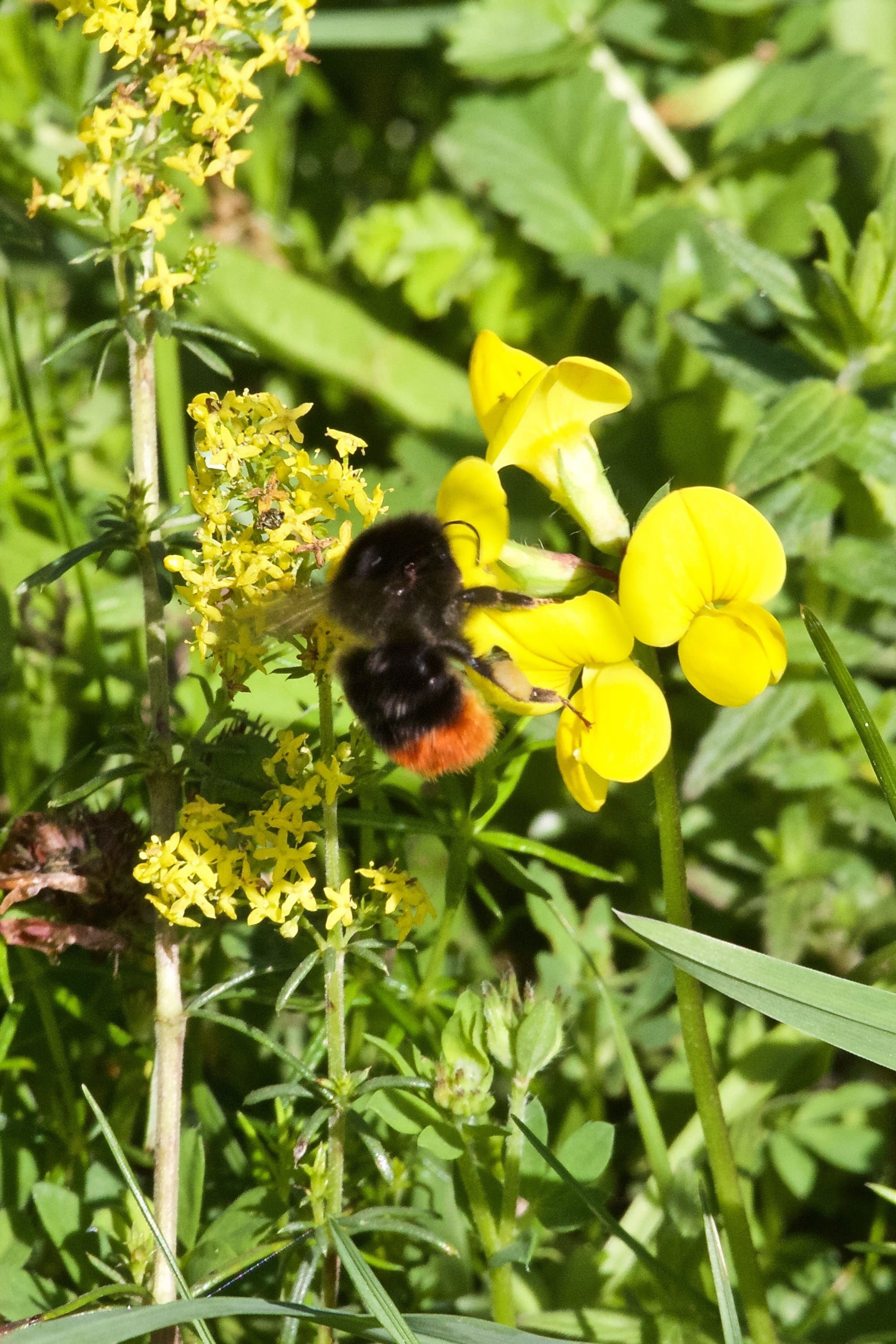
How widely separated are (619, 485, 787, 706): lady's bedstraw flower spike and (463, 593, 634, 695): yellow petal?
33mm

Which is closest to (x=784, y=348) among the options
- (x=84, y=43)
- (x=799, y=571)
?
(x=799, y=571)

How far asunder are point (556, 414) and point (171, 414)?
5.12 feet

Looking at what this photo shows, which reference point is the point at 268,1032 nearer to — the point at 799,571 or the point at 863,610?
the point at 799,571

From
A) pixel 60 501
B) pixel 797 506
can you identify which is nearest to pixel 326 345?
pixel 60 501

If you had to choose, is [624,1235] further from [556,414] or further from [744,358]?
[744,358]

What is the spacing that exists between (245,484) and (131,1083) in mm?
1173

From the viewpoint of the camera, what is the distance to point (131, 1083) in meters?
2.36

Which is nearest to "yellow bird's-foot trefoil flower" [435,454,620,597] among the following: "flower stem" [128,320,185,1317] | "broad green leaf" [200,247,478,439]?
"flower stem" [128,320,185,1317]

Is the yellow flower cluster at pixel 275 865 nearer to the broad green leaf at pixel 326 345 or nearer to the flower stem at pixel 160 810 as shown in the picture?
the flower stem at pixel 160 810

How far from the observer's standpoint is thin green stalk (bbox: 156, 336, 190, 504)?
3.19 metres

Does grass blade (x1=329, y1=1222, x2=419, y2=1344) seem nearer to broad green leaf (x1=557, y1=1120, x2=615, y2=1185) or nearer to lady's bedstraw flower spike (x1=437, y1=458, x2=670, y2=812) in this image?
broad green leaf (x1=557, y1=1120, x2=615, y2=1185)

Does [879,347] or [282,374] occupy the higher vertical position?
[879,347]

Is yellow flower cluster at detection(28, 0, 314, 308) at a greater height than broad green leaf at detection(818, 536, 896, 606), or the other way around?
yellow flower cluster at detection(28, 0, 314, 308)

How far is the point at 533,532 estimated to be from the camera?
148 inches
